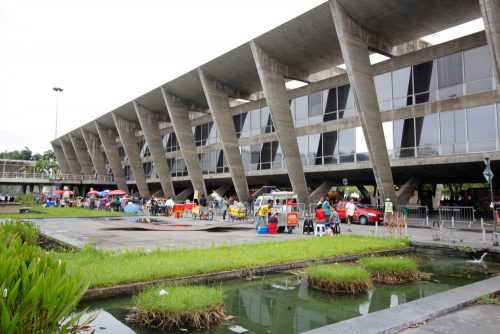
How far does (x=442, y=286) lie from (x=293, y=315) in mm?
4056

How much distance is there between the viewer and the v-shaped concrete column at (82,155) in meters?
75.4

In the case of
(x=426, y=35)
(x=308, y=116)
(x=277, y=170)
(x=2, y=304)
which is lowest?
(x=2, y=304)

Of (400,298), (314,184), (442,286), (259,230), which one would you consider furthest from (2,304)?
(314,184)

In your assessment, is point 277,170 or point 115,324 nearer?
point 115,324

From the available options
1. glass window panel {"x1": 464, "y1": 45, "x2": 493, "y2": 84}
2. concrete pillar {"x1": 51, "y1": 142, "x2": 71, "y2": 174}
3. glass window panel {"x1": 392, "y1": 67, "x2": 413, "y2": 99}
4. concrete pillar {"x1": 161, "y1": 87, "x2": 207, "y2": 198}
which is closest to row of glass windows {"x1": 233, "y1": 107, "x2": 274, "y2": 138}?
concrete pillar {"x1": 161, "y1": 87, "x2": 207, "y2": 198}

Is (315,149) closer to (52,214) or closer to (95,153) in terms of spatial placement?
(52,214)

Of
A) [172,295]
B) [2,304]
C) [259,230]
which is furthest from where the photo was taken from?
[259,230]

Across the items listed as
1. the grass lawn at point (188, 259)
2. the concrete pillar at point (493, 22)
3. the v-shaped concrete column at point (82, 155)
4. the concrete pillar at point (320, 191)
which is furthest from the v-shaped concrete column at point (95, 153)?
the grass lawn at point (188, 259)

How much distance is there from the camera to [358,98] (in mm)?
25469

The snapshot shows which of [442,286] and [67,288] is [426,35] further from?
[67,288]

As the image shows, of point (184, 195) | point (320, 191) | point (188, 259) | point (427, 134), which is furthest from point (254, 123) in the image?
point (188, 259)

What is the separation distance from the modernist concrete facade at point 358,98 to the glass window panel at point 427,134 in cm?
7

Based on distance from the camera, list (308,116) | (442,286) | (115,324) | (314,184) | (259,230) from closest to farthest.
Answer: (115,324), (442,286), (259,230), (308,116), (314,184)

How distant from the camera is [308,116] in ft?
115
